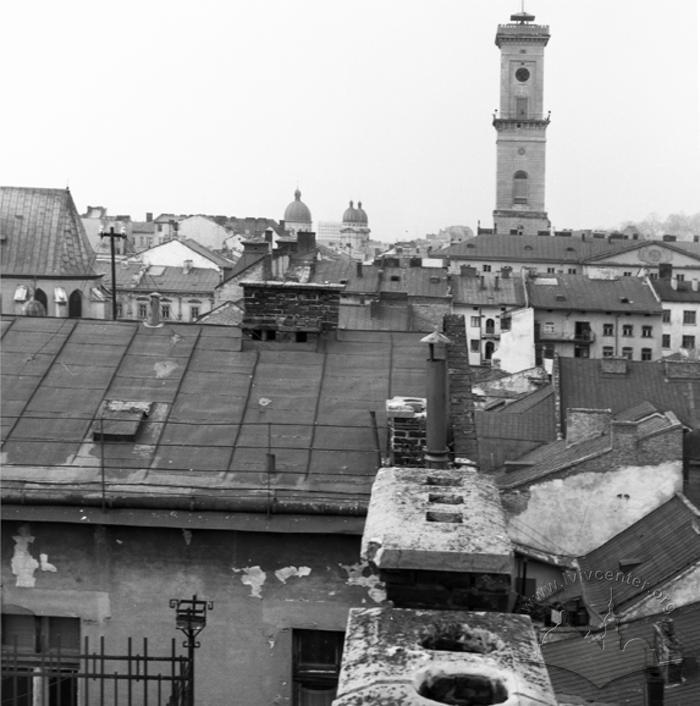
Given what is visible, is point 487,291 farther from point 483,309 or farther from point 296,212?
point 296,212

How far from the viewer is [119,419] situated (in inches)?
396

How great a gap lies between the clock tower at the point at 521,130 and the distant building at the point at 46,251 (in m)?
62.1

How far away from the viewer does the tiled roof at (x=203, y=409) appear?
360 inches

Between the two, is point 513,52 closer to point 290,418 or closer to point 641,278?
point 641,278

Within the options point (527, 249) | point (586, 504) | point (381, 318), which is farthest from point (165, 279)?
point (586, 504)

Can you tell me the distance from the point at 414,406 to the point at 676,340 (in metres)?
55.6

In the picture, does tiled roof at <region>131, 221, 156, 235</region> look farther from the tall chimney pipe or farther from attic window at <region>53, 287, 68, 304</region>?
the tall chimney pipe

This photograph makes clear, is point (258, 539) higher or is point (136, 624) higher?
point (258, 539)

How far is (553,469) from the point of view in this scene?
69.9ft

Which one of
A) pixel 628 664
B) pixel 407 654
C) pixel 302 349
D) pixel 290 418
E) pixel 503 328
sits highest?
pixel 503 328

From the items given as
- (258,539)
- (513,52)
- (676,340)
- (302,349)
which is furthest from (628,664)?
(513,52)

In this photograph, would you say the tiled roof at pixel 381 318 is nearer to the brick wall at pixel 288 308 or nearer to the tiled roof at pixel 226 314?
the tiled roof at pixel 226 314

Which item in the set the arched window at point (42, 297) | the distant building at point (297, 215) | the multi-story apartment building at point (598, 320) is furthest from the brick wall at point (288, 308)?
the distant building at point (297, 215)

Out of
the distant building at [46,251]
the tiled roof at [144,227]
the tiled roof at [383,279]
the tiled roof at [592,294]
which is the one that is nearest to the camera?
the distant building at [46,251]
